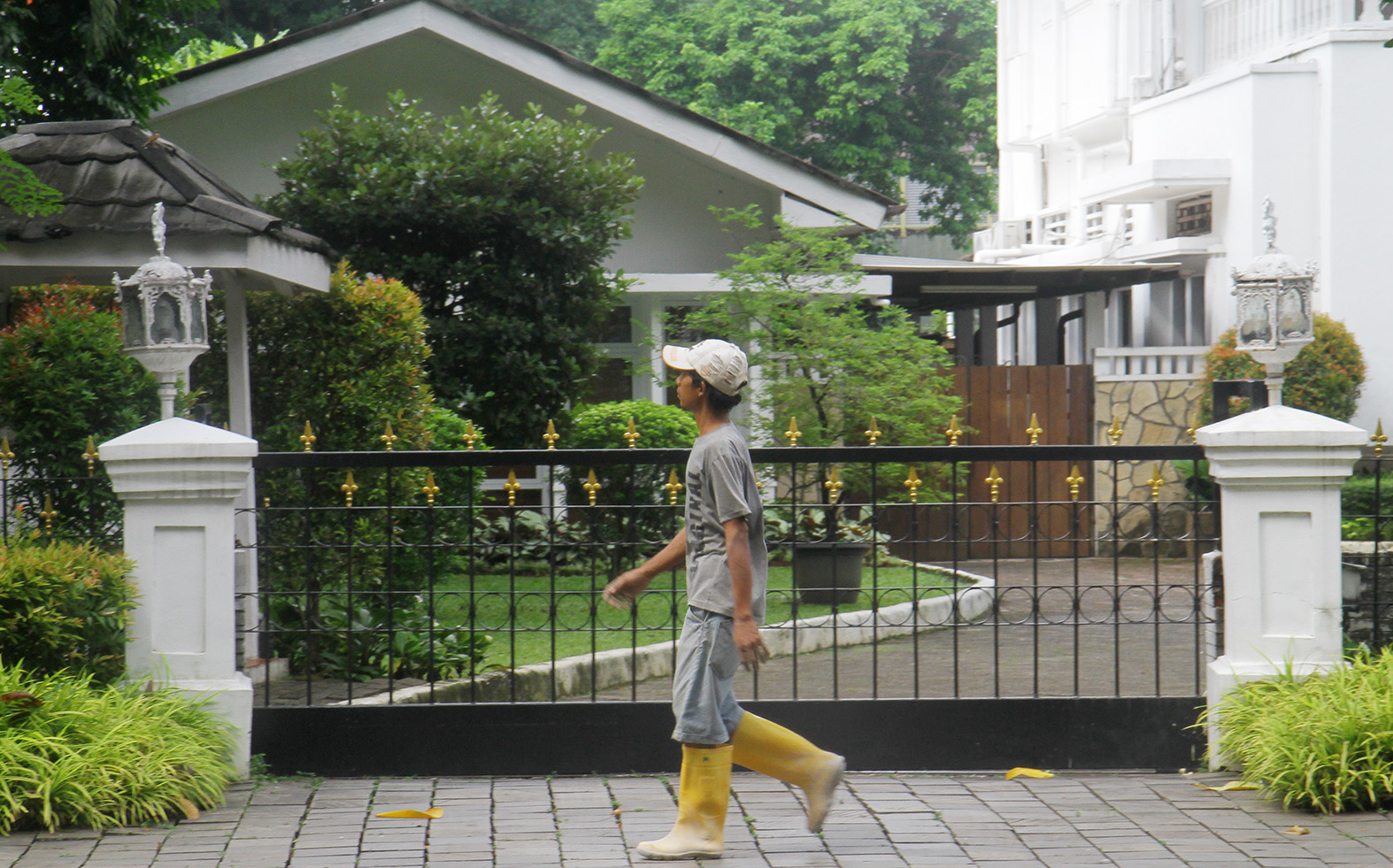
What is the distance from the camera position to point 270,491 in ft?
26.0

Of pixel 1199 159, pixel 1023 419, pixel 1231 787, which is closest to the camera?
pixel 1231 787

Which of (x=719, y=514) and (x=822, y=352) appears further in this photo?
(x=822, y=352)

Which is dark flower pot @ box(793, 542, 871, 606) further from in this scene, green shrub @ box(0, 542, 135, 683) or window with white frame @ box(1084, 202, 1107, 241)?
window with white frame @ box(1084, 202, 1107, 241)

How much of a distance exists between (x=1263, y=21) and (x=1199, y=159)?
7.24 ft

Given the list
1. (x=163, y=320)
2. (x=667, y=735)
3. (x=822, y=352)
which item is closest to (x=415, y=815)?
(x=667, y=735)

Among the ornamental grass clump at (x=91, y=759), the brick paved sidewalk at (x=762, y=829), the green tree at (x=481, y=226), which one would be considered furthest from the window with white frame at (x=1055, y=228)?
the ornamental grass clump at (x=91, y=759)

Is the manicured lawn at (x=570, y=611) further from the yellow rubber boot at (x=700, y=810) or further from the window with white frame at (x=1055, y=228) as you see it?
the window with white frame at (x=1055, y=228)

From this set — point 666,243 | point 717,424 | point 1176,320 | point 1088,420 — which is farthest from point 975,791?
point 1176,320

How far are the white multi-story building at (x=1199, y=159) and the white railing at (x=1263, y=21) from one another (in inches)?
1.0

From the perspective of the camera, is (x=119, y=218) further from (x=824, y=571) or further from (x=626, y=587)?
(x=824, y=571)

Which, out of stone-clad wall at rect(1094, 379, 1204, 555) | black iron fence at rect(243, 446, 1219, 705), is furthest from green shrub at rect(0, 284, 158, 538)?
stone-clad wall at rect(1094, 379, 1204, 555)

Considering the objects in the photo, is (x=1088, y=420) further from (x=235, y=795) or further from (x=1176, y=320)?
(x=235, y=795)

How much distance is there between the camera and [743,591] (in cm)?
443

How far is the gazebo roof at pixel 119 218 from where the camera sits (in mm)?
6672
